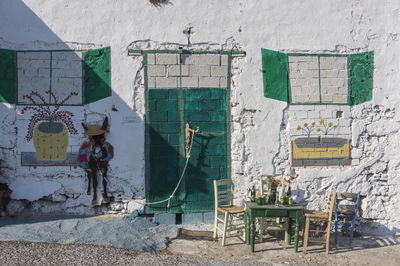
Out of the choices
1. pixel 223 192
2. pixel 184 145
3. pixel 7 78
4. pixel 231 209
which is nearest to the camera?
pixel 231 209

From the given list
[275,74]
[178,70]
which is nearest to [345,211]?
[275,74]

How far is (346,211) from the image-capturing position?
20.2ft

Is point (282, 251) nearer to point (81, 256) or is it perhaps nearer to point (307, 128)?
Answer: point (307, 128)

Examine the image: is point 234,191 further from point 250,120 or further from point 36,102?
point 36,102

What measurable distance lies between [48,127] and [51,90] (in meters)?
0.58

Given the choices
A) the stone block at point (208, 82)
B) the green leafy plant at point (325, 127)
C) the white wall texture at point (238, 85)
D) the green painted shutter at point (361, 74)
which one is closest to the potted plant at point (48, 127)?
the white wall texture at point (238, 85)

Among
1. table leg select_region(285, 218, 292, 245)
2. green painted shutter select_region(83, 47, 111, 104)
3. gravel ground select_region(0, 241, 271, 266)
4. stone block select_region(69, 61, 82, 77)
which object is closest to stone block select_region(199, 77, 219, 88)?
green painted shutter select_region(83, 47, 111, 104)

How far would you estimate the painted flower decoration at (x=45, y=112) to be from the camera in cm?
632

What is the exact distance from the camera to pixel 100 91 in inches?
251

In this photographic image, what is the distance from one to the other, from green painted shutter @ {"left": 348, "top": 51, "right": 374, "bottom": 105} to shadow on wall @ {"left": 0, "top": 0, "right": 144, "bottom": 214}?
3488 mm

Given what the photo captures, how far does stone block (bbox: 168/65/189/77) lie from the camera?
6.43 metres

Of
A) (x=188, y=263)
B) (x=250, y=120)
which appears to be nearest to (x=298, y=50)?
(x=250, y=120)

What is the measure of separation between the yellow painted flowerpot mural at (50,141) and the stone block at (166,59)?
5.99 feet

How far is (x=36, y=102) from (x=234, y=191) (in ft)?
11.3
